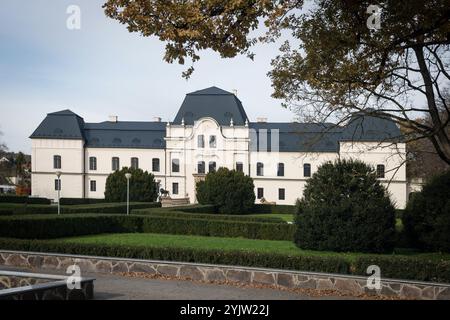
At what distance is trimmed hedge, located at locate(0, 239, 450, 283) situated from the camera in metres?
11.3

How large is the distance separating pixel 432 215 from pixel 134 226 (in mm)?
12245

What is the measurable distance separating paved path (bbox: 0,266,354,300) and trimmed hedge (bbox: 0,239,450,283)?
1.31 metres

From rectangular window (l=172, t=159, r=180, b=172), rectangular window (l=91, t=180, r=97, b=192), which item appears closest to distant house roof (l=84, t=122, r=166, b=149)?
rectangular window (l=172, t=159, r=180, b=172)

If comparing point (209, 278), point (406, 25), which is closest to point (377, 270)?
point (209, 278)

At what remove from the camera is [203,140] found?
58438mm

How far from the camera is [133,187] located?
41.4m

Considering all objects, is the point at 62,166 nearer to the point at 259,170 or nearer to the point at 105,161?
the point at 105,161

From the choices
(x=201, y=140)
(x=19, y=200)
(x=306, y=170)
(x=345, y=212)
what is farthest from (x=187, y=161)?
(x=345, y=212)

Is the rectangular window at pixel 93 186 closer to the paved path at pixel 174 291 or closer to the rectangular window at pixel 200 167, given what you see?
the rectangular window at pixel 200 167

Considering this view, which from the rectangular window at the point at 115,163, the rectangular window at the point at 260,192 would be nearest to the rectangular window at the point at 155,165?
the rectangular window at the point at 115,163
